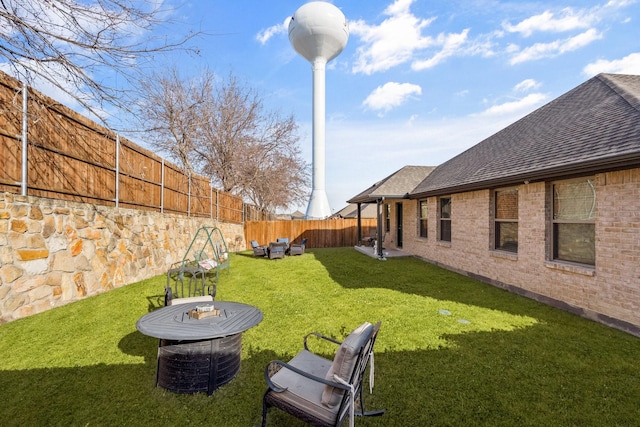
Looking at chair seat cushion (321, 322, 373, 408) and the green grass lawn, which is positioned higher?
chair seat cushion (321, 322, 373, 408)

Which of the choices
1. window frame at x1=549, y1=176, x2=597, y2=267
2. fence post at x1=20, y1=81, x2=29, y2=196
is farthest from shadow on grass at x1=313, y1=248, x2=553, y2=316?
fence post at x1=20, y1=81, x2=29, y2=196

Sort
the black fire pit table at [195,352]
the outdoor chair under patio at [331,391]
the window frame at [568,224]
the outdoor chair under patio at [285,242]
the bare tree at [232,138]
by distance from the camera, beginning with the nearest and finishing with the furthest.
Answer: the outdoor chair under patio at [331,391]
the black fire pit table at [195,352]
the window frame at [568,224]
the outdoor chair under patio at [285,242]
the bare tree at [232,138]

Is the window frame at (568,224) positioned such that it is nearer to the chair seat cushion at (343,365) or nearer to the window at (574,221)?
the window at (574,221)

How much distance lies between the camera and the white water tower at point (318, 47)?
102 feet

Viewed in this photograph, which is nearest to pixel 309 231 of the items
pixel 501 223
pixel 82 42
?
pixel 501 223

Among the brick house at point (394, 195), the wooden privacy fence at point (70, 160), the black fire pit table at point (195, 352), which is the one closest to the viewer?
the black fire pit table at point (195, 352)

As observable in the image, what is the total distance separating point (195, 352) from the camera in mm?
3393

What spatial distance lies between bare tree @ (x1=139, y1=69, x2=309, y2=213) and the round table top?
1771cm

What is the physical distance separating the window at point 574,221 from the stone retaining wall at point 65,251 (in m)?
10.9

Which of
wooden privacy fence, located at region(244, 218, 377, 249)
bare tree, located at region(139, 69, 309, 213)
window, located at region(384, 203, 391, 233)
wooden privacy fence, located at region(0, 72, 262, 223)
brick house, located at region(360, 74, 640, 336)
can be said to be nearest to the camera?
wooden privacy fence, located at region(0, 72, 262, 223)

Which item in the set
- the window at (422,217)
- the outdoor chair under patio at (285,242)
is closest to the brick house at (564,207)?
the window at (422,217)

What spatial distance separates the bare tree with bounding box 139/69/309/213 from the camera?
20922 mm

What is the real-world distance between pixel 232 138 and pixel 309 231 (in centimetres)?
1036

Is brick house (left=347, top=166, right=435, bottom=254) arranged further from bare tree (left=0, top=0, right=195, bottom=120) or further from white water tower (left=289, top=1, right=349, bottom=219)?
white water tower (left=289, top=1, right=349, bottom=219)
